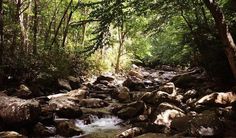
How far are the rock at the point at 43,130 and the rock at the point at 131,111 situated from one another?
9.63ft

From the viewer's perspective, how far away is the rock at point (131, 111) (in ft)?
37.9

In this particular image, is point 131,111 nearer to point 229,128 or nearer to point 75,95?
point 229,128

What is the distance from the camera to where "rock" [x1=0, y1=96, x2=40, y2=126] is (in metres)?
9.29

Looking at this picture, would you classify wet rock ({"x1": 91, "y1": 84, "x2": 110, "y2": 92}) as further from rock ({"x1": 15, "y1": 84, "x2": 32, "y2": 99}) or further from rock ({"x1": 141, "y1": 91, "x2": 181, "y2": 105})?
rock ({"x1": 141, "y1": 91, "x2": 181, "y2": 105})

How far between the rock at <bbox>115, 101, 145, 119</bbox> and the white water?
0.78 ft

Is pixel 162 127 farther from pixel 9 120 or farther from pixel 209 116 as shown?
pixel 9 120

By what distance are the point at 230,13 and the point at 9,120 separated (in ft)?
29.1

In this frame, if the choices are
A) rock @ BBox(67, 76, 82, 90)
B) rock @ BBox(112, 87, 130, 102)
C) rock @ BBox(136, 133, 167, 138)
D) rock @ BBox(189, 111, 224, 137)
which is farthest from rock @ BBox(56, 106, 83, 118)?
rock @ BBox(67, 76, 82, 90)

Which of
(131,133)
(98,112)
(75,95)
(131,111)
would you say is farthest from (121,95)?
(131,133)

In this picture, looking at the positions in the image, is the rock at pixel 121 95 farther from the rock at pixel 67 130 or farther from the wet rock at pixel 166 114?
the rock at pixel 67 130

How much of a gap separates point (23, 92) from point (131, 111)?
205 inches

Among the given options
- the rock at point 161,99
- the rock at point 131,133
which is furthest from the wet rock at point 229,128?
the rock at point 161,99

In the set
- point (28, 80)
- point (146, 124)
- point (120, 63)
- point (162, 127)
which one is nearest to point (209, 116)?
point (162, 127)

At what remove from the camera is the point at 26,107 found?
9477mm
